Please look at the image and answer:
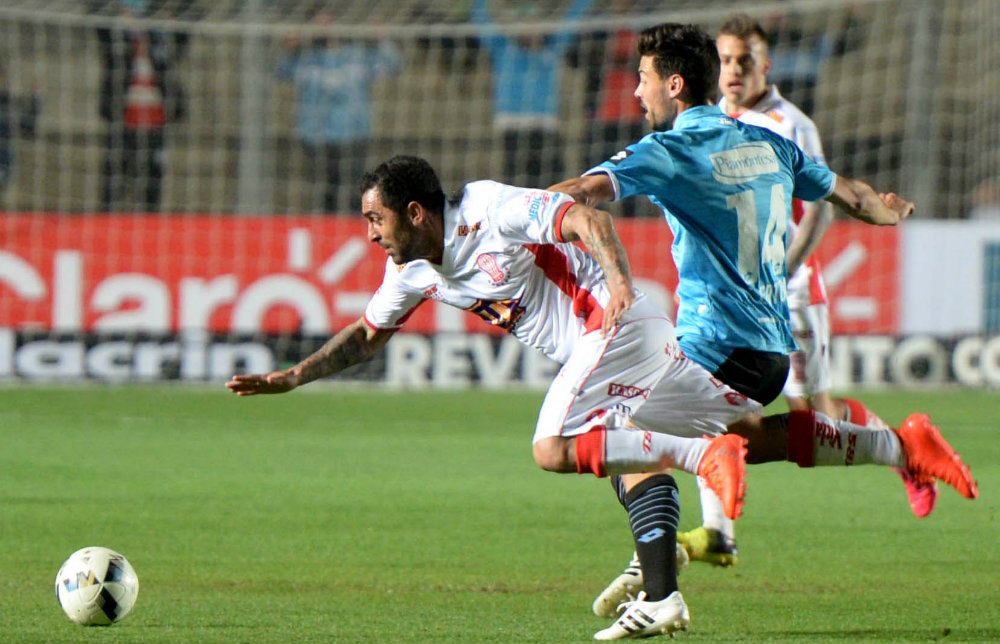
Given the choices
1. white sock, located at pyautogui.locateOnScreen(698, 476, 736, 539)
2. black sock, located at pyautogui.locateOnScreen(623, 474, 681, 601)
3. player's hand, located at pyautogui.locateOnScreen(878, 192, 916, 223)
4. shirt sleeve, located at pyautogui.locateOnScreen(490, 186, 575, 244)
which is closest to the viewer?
shirt sleeve, located at pyautogui.locateOnScreen(490, 186, 575, 244)

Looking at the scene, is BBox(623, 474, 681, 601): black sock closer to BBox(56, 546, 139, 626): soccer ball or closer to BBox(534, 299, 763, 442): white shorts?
BBox(534, 299, 763, 442): white shorts

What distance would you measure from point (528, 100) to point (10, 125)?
4876mm

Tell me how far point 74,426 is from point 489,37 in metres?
6.64

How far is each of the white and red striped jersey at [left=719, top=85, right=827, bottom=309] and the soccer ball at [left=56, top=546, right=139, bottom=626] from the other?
3157mm

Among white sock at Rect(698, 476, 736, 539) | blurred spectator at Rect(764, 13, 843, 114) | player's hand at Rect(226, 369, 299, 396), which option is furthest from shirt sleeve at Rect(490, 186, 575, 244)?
blurred spectator at Rect(764, 13, 843, 114)

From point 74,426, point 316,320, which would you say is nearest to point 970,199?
point 316,320

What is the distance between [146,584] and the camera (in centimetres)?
546

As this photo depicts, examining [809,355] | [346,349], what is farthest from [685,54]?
[809,355]

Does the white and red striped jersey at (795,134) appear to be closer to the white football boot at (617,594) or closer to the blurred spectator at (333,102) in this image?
the white football boot at (617,594)

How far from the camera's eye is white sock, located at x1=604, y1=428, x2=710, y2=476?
446 centimetres

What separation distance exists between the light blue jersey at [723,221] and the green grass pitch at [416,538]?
3.01 ft

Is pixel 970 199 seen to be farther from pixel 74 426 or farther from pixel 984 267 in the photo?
pixel 74 426

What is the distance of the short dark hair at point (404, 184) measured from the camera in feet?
15.4

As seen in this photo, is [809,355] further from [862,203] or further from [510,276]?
[510,276]
